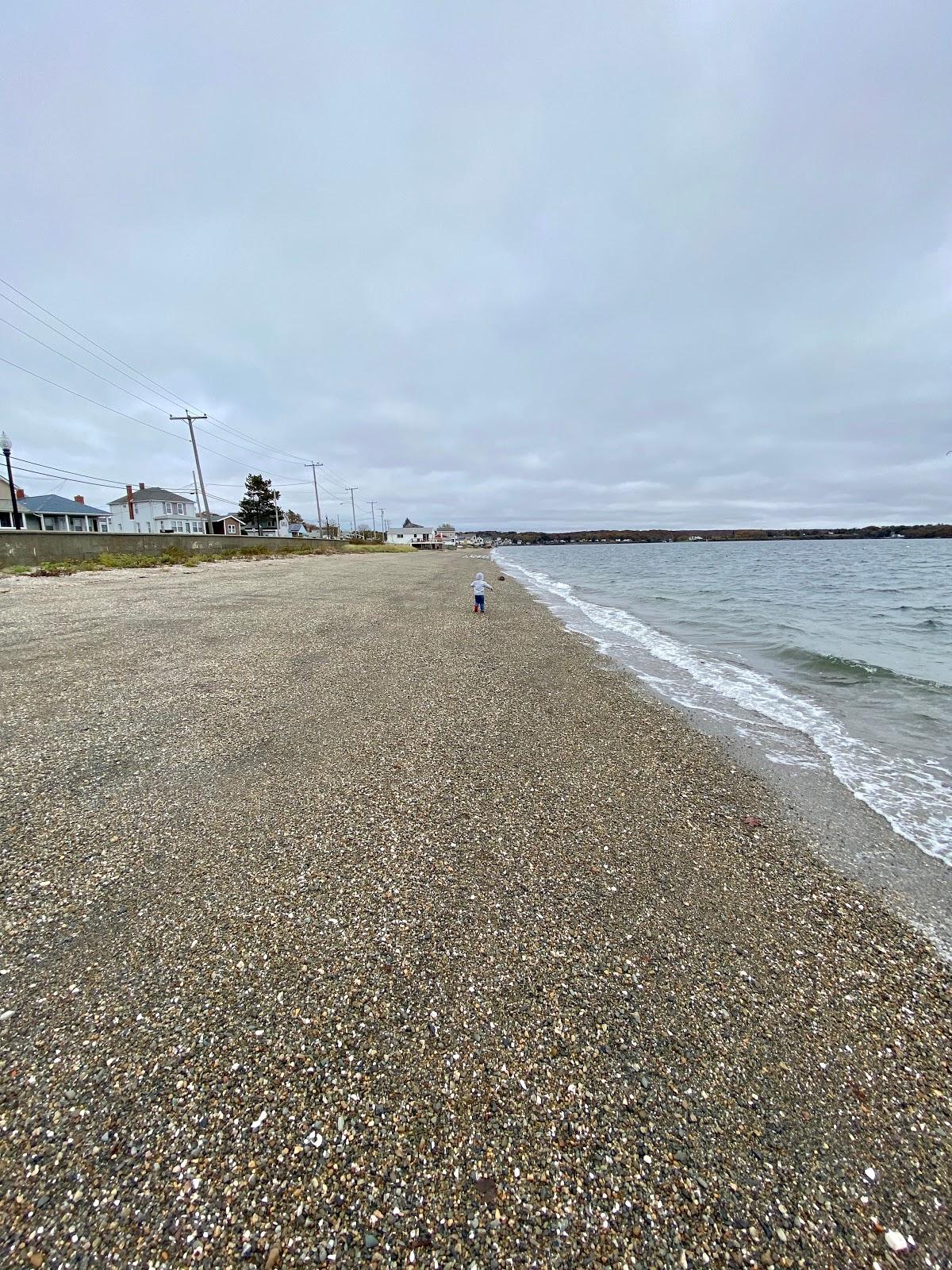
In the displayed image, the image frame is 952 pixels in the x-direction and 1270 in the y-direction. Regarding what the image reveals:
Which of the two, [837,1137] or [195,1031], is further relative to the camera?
[195,1031]

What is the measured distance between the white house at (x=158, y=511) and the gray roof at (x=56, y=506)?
19.8ft

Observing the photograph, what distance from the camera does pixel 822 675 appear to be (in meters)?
10.3

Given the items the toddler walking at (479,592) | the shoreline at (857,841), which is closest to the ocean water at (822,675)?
the shoreline at (857,841)

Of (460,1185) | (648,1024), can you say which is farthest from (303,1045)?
(648,1024)

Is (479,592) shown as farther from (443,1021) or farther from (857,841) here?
(443,1021)

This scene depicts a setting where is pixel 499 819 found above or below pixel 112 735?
below

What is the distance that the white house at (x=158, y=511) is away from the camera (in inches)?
2719

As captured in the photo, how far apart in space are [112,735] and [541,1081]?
212 inches

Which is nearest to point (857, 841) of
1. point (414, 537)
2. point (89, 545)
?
point (89, 545)

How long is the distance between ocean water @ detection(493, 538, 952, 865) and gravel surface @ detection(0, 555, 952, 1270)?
5.86 ft

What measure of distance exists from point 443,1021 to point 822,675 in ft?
35.4

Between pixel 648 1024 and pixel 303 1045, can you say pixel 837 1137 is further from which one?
pixel 303 1045

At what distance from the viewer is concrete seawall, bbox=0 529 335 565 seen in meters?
21.8

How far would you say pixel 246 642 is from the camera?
393 inches
